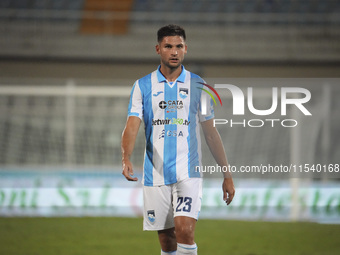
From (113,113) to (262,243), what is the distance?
13.4 ft

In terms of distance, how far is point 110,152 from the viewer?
945cm

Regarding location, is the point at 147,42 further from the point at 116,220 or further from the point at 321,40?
the point at 116,220

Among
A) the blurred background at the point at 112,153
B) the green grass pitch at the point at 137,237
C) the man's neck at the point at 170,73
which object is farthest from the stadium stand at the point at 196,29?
the man's neck at the point at 170,73

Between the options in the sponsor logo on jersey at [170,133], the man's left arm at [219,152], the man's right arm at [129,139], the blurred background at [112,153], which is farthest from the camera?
the blurred background at [112,153]

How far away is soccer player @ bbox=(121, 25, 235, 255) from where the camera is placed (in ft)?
11.2

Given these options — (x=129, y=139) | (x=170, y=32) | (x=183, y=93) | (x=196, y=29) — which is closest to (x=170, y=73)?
(x=183, y=93)

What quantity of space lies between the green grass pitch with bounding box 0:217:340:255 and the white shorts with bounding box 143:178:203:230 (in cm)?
230

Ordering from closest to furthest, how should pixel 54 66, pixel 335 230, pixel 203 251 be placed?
pixel 203 251 → pixel 335 230 → pixel 54 66

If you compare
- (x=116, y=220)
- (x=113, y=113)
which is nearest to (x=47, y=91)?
(x=113, y=113)

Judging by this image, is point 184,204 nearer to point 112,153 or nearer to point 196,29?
point 112,153

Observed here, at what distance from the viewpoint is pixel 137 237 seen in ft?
22.7

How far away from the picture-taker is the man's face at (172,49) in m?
3.39

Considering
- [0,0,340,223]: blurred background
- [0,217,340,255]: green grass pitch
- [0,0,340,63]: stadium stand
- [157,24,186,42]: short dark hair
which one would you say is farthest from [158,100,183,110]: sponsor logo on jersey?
[0,0,340,63]: stadium stand

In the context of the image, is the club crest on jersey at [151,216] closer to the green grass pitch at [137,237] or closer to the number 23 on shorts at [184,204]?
the number 23 on shorts at [184,204]
